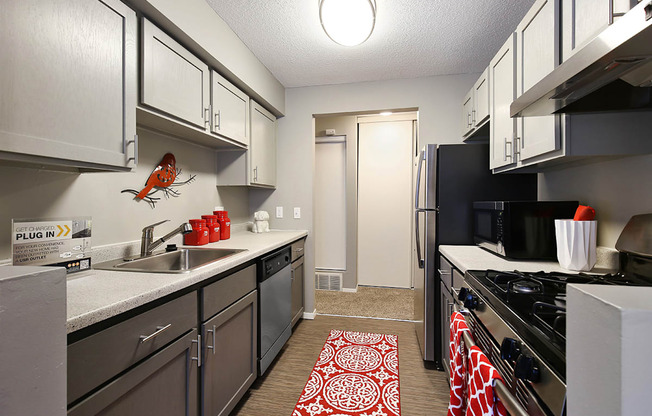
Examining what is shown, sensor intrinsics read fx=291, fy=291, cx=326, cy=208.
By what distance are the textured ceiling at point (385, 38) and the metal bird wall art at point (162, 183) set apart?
106 cm

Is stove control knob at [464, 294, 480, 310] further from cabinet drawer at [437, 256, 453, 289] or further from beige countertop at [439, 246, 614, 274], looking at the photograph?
cabinet drawer at [437, 256, 453, 289]

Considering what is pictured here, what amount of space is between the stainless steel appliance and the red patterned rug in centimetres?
94

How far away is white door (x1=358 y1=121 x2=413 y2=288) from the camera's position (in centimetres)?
400

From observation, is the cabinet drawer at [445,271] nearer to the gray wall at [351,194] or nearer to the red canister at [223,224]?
the red canister at [223,224]

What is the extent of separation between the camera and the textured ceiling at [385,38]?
1.86 m

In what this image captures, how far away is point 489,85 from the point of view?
2.03 m

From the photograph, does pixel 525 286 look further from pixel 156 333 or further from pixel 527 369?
pixel 156 333

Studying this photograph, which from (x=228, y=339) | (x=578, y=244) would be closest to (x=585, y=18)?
(x=578, y=244)

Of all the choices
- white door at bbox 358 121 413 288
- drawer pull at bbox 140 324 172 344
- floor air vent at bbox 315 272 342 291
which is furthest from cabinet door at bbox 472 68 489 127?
floor air vent at bbox 315 272 342 291

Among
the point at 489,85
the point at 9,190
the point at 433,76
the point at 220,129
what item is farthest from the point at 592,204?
the point at 9,190

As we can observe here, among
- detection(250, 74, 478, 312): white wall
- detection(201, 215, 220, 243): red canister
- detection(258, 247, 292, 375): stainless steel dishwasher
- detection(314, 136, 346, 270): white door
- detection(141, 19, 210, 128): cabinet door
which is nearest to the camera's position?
detection(141, 19, 210, 128): cabinet door

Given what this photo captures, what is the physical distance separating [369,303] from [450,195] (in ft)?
6.29

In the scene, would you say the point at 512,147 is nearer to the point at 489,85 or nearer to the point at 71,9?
the point at 489,85

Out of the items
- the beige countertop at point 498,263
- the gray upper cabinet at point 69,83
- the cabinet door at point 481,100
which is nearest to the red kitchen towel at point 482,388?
the beige countertop at point 498,263
